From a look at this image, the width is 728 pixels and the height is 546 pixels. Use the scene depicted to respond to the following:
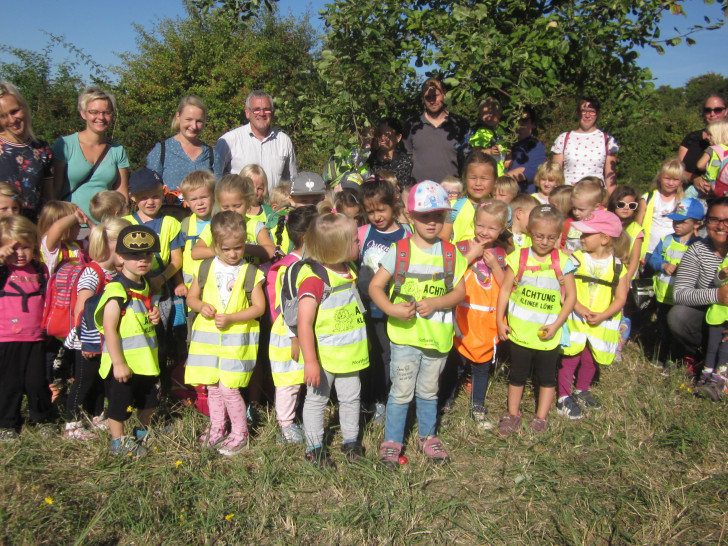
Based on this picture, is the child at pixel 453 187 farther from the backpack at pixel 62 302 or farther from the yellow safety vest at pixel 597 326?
the backpack at pixel 62 302

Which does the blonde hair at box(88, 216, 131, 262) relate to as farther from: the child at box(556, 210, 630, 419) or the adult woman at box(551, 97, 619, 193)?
the adult woman at box(551, 97, 619, 193)

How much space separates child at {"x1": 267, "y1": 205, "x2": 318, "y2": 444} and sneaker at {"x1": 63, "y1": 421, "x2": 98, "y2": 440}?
48.5 inches

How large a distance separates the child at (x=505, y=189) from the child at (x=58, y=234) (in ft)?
10.5

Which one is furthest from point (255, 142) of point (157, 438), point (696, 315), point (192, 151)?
point (696, 315)

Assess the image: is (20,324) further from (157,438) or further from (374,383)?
(374,383)

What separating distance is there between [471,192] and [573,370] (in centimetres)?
159

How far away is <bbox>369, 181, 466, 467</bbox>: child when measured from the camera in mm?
3072

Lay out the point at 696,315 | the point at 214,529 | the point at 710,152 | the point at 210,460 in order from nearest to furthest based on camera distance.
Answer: the point at 214,529 → the point at 210,460 → the point at 696,315 → the point at 710,152

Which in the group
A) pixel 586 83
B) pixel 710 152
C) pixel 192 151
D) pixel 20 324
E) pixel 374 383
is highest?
pixel 586 83

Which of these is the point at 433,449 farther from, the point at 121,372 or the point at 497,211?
the point at 121,372

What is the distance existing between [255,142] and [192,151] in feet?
2.07

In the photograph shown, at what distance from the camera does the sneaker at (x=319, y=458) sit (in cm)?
322

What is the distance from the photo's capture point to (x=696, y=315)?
4598 mm

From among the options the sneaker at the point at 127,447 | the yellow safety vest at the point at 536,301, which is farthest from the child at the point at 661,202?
the sneaker at the point at 127,447
